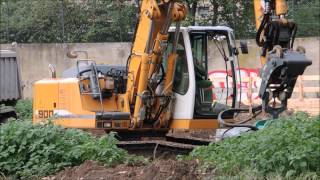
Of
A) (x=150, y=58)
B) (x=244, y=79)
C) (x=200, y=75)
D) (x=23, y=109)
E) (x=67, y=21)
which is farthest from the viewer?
(x=67, y=21)

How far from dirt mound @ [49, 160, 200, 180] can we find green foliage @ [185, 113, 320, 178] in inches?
11.8

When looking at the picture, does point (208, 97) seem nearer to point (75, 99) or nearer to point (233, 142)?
point (75, 99)

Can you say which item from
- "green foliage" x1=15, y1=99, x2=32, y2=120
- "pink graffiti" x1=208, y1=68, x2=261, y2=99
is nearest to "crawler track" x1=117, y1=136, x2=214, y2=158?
"pink graffiti" x1=208, y1=68, x2=261, y2=99

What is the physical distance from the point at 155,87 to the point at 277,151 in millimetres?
4765

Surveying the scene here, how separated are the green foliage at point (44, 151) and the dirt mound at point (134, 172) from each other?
12.5 inches

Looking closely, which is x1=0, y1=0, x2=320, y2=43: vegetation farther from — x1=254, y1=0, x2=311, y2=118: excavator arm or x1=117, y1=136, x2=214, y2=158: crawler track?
x1=254, y1=0, x2=311, y2=118: excavator arm

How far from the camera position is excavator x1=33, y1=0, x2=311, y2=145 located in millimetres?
11195

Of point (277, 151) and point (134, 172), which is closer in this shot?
point (277, 151)

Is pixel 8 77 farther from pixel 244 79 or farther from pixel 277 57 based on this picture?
pixel 277 57

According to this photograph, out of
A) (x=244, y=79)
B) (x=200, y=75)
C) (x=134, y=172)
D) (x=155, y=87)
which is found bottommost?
Answer: (x=244, y=79)

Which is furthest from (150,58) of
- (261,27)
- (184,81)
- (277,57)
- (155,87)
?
(277,57)

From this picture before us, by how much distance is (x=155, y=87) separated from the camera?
37.8ft

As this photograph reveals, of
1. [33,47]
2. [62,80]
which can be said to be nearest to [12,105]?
[62,80]

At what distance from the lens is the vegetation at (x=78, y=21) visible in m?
23.2
